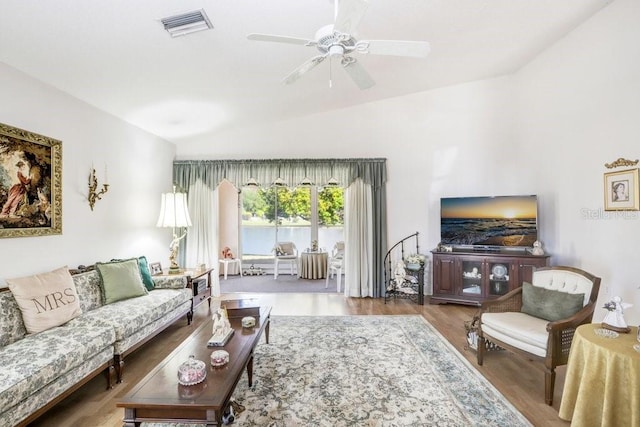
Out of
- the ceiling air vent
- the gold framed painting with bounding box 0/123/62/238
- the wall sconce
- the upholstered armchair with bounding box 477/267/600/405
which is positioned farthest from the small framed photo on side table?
the upholstered armchair with bounding box 477/267/600/405

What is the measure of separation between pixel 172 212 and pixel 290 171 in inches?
78.9

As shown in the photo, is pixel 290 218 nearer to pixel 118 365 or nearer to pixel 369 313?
pixel 369 313

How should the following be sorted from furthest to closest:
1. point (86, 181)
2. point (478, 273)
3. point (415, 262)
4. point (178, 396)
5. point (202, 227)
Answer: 1. point (202, 227)
2. point (415, 262)
3. point (478, 273)
4. point (86, 181)
5. point (178, 396)

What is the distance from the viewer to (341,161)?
17.9ft

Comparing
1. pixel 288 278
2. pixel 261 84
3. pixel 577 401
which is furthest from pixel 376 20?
pixel 288 278

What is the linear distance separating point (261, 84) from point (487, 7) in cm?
253

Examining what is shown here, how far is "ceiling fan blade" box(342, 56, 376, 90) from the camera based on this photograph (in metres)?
2.32

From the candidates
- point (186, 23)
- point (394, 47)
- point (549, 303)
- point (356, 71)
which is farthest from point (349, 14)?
point (549, 303)

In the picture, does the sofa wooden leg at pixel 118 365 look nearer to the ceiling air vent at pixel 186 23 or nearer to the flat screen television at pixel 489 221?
the ceiling air vent at pixel 186 23

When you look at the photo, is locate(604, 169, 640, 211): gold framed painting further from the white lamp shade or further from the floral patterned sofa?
the white lamp shade

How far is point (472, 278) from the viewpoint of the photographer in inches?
189

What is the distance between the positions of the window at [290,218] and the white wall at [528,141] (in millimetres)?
2049

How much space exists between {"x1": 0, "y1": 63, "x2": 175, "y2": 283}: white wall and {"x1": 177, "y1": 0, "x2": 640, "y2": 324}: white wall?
1232 millimetres

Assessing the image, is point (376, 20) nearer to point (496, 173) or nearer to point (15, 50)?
point (15, 50)
